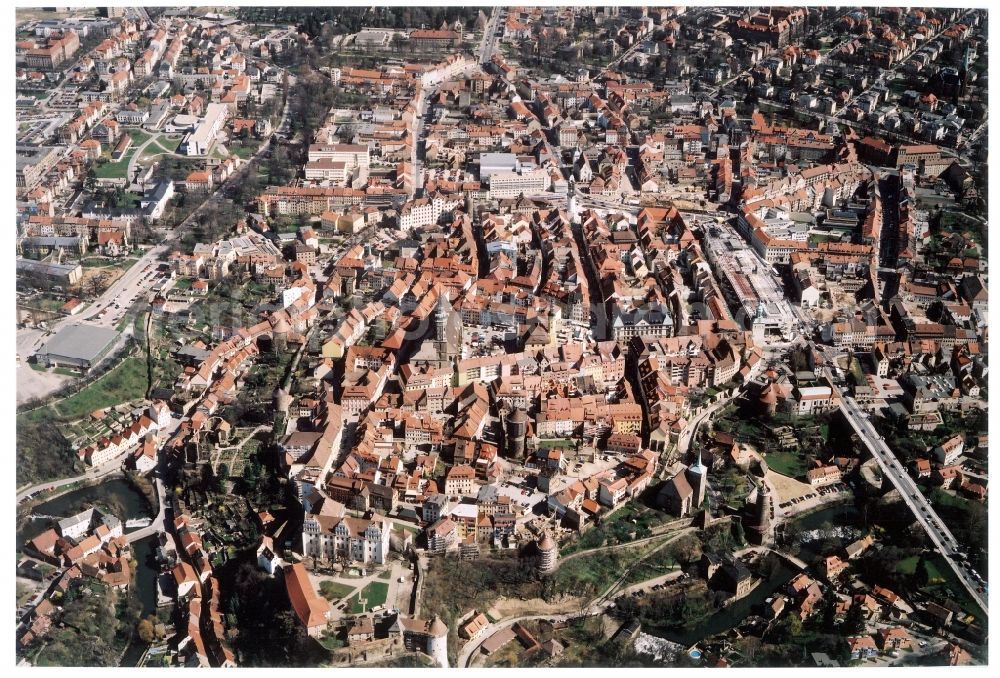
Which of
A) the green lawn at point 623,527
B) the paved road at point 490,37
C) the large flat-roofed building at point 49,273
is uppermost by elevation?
the paved road at point 490,37

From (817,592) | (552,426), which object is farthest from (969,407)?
(552,426)

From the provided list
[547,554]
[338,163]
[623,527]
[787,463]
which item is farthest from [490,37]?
[547,554]

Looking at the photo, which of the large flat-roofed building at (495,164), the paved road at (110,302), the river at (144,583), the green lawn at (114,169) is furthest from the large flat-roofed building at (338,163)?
the river at (144,583)

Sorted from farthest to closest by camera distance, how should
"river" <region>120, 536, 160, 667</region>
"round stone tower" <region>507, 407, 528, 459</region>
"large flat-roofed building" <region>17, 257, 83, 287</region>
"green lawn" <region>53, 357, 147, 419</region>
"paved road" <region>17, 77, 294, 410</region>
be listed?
"large flat-roofed building" <region>17, 257, 83, 287</region> < "paved road" <region>17, 77, 294, 410</region> < "green lawn" <region>53, 357, 147, 419</region> < "round stone tower" <region>507, 407, 528, 459</region> < "river" <region>120, 536, 160, 667</region>

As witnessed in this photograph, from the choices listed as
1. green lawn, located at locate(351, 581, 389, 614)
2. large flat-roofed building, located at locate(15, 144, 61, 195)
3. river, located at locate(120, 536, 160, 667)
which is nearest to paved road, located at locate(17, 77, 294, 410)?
large flat-roofed building, located at locate(15, 144, 61, 195)

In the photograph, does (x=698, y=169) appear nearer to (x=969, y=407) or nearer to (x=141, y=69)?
(x=969, y=407)

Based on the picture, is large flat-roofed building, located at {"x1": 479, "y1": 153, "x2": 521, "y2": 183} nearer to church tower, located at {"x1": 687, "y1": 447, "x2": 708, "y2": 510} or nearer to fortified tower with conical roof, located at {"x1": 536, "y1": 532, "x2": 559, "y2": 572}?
church tower, located at {"x1": 687, "y1": 447, "x2": 708, "y2": 510}

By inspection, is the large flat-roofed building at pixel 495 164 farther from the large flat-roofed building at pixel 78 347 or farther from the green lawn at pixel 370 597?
the green lawn at pixel 370 597
